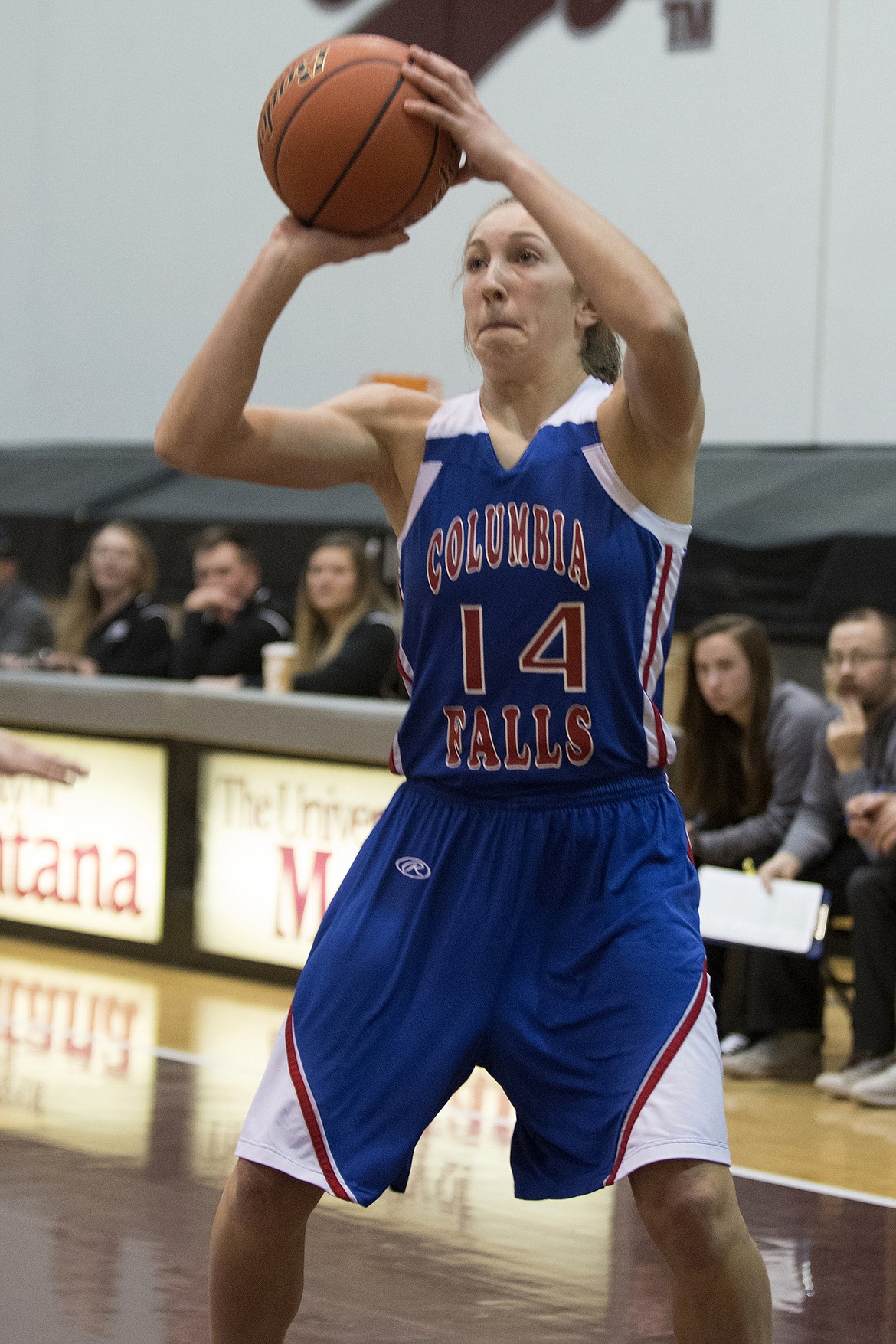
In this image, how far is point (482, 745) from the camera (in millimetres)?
2578

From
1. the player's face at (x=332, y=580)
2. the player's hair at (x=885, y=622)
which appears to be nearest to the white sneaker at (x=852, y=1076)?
the player's hair at (x=885, y=622)

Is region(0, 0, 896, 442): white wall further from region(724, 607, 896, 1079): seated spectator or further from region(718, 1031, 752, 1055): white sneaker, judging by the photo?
region(718, 1031, 752, 1055): white sneaker

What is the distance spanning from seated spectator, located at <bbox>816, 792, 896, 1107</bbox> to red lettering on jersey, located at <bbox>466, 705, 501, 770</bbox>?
2.98 m

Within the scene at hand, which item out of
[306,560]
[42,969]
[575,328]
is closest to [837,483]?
[306,560]

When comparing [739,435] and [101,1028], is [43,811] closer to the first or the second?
[101,1028]

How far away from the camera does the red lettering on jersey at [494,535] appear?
8.38 ft

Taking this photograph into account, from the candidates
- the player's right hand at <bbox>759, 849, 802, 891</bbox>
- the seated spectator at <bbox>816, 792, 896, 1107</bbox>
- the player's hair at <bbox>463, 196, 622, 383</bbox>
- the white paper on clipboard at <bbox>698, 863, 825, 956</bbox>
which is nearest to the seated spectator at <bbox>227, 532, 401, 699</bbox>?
the white paper on clipboard at <bbox>698, 863, 825, 956</bbox>

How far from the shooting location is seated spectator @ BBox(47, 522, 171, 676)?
7.82 meters

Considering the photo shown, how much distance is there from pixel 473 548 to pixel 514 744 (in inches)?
11.1

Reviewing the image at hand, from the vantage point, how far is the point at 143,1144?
4.61 m

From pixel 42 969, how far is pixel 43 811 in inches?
26.4

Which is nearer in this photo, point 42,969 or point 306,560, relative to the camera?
point 42,969

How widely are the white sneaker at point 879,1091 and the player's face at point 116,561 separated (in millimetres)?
4083

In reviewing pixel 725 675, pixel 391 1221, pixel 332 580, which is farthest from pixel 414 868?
pixel 332 580
